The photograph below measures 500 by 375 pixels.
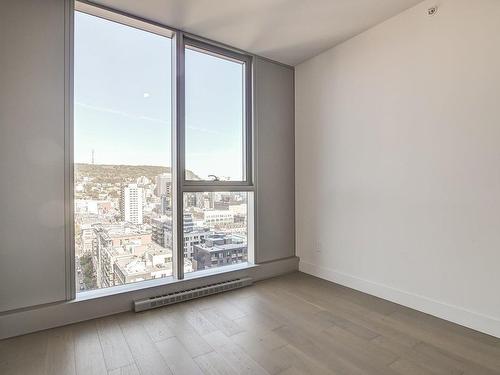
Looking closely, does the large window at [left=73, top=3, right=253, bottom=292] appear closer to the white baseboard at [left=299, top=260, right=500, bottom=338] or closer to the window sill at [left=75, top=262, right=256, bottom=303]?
the window sill at [left=75, top=262, right=256, bottom=303]

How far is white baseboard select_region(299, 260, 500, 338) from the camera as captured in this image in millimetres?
2172

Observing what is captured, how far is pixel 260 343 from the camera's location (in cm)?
204

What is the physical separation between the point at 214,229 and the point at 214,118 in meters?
1.31

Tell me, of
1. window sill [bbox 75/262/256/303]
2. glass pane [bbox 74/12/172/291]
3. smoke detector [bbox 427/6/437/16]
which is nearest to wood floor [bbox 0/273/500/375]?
window sill [bbox 75/262/256/303]

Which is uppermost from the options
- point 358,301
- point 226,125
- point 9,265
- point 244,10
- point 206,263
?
point 244,10

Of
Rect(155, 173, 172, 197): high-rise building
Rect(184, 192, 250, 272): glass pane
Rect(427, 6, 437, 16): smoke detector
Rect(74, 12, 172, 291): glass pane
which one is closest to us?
Rect(427, 6, 437, 16): smoke detector

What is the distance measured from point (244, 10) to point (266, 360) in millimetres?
2934

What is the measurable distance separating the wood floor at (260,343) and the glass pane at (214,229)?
604mm

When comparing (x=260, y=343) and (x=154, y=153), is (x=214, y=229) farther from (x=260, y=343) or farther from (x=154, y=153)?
(x=260, y=343)

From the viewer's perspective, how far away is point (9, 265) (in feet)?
7.11

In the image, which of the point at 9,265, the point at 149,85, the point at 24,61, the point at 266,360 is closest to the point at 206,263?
the point at 266,360

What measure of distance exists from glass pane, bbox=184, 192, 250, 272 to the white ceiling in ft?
5.84

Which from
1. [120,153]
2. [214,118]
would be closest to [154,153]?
[120,153]

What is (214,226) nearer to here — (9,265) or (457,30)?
(9,265)
